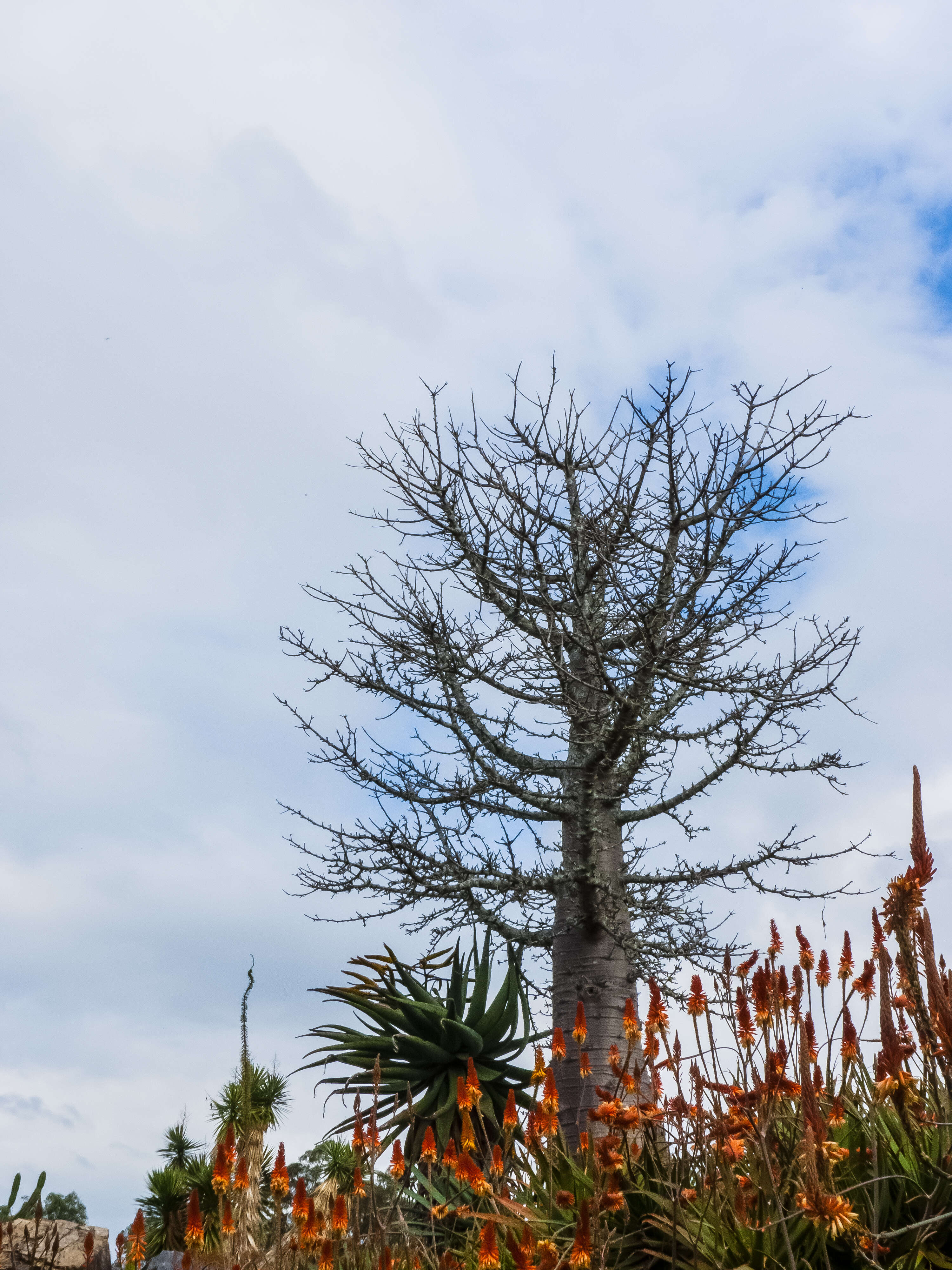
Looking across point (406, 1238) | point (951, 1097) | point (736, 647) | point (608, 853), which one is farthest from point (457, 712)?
point (951, 1097)

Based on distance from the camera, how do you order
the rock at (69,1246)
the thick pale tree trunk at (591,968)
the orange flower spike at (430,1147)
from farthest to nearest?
the thick pale tree trunk at (591,968) → the rock at (69,1246) → the orange flower spike at (430,1147)

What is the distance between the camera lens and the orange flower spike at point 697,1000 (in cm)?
406

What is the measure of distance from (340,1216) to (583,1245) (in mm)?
1328

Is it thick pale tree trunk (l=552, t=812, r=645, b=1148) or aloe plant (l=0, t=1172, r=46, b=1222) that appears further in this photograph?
thick pale tree trunk (l=552, t=812, r=645, b=1148)

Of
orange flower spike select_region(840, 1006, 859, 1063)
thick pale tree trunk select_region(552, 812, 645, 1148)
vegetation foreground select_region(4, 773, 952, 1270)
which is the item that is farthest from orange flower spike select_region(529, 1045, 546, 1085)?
thick pale tree trunk select_region(552, 812, 645, 1148)

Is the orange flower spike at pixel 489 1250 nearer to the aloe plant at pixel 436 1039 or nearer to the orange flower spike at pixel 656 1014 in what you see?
the orange flower spike at pixel 656 1014

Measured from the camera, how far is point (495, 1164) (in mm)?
4430

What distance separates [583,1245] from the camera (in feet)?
10.2

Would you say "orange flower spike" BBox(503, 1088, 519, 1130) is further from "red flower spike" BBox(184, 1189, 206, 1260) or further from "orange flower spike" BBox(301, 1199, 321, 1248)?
"red flower spike" BBox(184, 1189, 206, 1260)

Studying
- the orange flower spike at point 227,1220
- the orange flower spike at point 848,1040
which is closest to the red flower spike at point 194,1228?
the orange flower spike at point 227,1220

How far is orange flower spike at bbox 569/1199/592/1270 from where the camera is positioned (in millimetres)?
3016

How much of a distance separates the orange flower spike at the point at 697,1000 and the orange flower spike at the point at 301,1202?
158 centimetres

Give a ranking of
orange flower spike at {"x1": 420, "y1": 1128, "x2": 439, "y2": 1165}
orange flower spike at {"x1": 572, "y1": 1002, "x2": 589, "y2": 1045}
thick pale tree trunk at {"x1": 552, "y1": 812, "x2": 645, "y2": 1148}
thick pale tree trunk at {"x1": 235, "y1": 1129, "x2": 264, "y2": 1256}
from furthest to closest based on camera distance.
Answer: thick pale tree trunk at {"x1": 552, "y1": 812, "x2": 645, "y2": 1148}, thick pale tree trunk at {"x1": 235, "y1": 1129, "x2": 264, "y2": 1256}, orange flower spike at {"x1": 420, "y1": 1128, "x2": 439, "y2": 1165}, orange flower spike at {"x1": 572, "y1": 1002, "x2": 589, "y2": 1045}

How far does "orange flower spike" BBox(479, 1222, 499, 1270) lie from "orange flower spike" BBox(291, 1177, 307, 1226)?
75 centimetres
